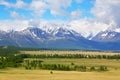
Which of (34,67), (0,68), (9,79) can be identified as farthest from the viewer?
(34,67)

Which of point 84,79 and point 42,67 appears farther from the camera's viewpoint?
point 42,67

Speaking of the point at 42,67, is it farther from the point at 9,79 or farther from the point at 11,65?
the point at 9,79

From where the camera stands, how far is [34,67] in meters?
177

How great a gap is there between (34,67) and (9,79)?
64412 millimetres

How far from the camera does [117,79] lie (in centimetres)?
11875

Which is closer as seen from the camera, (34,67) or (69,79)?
(69,79)

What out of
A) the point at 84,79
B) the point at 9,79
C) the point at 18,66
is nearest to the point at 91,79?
the point at 84,79

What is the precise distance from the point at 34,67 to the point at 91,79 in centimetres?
6463

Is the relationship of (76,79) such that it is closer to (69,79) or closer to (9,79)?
(69,79)

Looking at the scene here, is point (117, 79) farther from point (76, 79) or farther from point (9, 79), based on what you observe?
point (9, 79)

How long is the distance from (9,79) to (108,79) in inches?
1328

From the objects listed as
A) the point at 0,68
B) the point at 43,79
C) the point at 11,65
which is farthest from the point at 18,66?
the point at 43,79

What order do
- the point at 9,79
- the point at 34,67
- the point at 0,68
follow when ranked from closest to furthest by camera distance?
the point at 9,79
the point at 0,68
the point at 34,67

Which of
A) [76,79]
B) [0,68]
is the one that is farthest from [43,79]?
[0,68]
